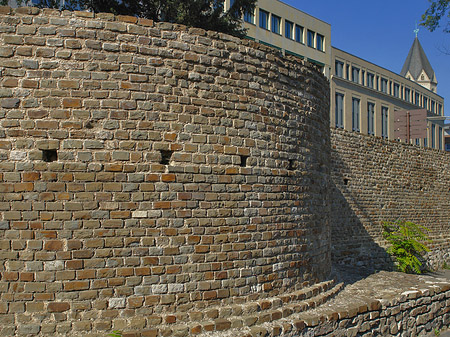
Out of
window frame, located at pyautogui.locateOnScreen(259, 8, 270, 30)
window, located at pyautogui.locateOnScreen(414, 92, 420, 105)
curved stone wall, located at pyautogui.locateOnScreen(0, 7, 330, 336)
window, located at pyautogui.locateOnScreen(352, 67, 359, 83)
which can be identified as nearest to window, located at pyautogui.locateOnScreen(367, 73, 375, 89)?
window, located at pyautogui.locateOnScreen(352, 67, 359, 83)

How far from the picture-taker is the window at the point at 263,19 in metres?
30.3

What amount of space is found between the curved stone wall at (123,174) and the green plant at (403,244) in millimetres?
8381

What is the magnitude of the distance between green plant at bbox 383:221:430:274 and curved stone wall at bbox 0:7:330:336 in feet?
27.5

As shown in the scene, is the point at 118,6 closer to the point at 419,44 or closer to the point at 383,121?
the point at 383,121

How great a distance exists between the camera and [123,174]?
5.09m

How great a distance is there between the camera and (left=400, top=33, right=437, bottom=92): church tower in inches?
2421

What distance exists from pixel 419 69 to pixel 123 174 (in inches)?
2570

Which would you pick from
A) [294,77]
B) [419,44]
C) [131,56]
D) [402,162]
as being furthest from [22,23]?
[419,44]

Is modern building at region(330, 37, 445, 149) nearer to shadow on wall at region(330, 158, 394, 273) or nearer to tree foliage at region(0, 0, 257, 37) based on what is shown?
shadow on wall at region(330, 158, 394, 273)

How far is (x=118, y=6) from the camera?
1201 centimetres

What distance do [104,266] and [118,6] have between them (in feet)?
30.3

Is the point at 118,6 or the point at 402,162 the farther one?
the point at 402,162

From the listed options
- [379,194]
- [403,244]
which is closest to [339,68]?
[379,194]

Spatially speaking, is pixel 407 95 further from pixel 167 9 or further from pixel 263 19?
pixel 167 9
